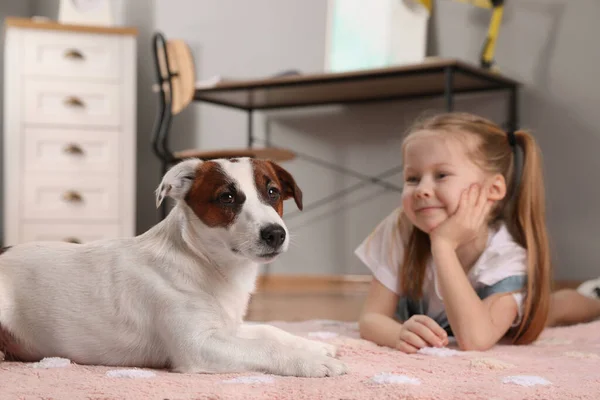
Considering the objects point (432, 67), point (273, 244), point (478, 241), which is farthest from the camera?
point (432, 67)

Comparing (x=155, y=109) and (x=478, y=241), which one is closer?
(x=478, y=241)

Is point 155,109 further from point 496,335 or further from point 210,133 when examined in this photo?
point 496,335

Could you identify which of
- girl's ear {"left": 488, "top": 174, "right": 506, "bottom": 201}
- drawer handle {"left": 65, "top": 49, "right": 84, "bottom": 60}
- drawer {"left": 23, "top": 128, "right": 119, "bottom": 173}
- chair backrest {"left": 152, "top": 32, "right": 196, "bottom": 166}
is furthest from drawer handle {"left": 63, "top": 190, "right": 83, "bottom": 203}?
girl's ear {"left": 488, "top": 174, "right": 506, "bottom": 201}

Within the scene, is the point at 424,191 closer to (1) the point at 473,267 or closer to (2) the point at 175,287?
(1) the point at 473,267

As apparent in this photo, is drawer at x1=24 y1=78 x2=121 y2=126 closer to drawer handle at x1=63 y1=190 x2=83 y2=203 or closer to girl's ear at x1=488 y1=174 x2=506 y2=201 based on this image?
drawer handle at x1=63 y1=190 x2=83 y2=203

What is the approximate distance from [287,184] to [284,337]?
0.28 m

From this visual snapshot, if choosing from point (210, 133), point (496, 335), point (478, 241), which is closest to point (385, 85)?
point (210, 133)

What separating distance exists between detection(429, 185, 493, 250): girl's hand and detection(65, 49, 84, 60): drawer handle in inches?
99.1

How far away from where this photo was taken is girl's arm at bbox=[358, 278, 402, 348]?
141 centimetres

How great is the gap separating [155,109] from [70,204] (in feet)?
2.50

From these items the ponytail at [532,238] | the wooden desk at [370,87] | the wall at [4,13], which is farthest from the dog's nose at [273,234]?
the wall at [4,13]

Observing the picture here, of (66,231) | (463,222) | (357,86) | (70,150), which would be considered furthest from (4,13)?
(463,222)

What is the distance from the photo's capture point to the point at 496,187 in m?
1.52

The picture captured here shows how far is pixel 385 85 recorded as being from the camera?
2.90m
